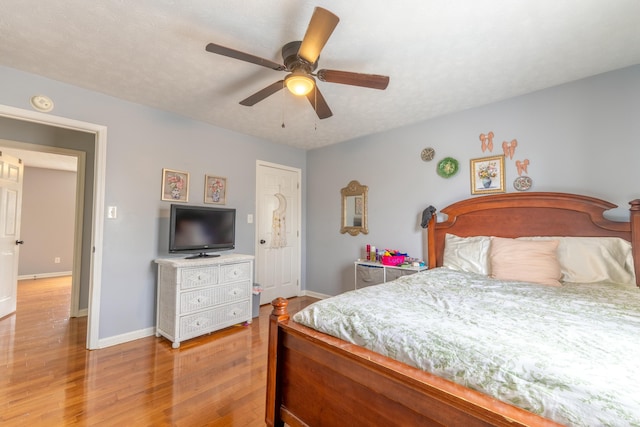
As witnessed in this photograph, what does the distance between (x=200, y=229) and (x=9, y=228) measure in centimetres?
253

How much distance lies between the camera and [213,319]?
9.50 feet

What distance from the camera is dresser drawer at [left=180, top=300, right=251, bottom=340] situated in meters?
2.69

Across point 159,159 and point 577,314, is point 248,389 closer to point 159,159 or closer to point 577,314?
point 577,314

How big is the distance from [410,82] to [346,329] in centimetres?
218

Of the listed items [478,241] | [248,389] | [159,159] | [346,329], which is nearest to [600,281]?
[478,241]

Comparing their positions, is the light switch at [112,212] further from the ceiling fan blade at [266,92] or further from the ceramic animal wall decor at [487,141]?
the ceramic animal wall decor at [487,141]

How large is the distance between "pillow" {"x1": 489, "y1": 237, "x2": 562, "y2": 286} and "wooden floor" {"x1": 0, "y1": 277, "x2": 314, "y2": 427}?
2127 mm

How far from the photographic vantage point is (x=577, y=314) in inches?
51.5

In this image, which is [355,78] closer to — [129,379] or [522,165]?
[522,165]

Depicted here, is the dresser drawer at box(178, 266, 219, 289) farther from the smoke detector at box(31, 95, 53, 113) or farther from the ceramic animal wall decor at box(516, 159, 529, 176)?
the ceramic animal wall decor at box(516, 159, 529, 176)

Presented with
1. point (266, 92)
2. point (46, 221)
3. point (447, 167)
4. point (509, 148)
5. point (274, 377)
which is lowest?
point (274, 377)

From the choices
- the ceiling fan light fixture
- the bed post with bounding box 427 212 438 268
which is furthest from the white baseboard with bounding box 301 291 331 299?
the ceiling fan light fixture

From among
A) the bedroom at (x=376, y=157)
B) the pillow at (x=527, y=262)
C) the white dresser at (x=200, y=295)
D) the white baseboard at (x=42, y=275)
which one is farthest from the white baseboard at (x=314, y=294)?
the white baseboard at (x=42, y=275)

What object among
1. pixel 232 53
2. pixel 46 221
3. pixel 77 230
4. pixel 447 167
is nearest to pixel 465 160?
pixel 447 167
